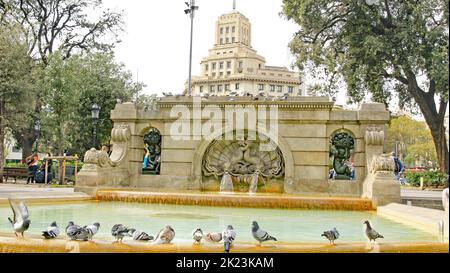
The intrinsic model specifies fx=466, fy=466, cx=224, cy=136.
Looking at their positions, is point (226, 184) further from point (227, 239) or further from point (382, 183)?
point (227, 239)

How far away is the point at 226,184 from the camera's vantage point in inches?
584

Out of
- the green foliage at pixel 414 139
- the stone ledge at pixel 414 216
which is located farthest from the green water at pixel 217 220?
the green foliage at pixel 414 139

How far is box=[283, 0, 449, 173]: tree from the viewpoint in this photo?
1029 inches

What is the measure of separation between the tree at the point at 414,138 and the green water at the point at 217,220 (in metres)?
55.2

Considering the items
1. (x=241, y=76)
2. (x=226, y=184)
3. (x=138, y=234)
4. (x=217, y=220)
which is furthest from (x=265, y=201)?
(x=241, y=76)

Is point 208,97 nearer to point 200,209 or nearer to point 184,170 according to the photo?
point 184,170

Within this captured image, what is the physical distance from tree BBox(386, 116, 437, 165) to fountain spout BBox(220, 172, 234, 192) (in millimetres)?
51476

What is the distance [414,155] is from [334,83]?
1440 inches

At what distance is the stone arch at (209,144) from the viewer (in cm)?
1463

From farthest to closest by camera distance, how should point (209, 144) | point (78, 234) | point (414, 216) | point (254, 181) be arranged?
point (209, 144) < point (254, 181) < point (414, 216) < point (78, 234)

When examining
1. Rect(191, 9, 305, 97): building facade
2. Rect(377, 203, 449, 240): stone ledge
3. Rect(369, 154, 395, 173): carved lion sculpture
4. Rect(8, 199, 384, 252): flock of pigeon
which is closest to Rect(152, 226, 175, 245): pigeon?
Rect(8, 199, 384, 252): flock of pigeon

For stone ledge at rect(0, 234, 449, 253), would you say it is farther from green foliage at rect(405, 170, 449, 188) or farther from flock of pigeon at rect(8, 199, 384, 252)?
green foliage at rect(405, 170, 449, 188)

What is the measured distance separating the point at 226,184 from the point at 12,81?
680 inches
